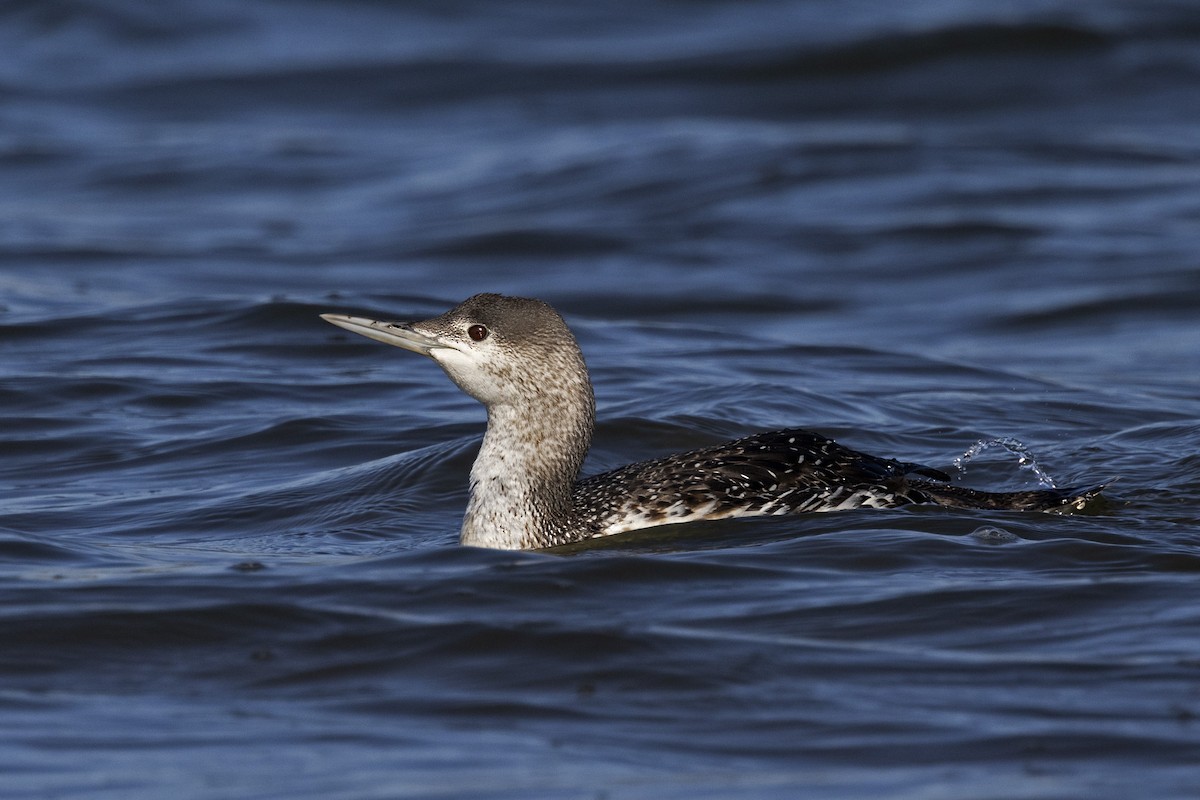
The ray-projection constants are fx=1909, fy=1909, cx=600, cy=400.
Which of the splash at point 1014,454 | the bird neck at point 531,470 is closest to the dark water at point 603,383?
the splash at point 1014,454

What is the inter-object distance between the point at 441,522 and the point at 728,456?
150cm

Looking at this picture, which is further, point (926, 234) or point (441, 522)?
point (926, 234)

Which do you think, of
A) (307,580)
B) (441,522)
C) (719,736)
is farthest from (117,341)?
(719,736)

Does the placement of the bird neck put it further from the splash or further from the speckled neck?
the splash

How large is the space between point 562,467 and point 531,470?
13 cm

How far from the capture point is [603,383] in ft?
34.8

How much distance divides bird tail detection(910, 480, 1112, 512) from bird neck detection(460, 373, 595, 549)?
1.28 metres

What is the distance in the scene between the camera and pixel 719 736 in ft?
16.5

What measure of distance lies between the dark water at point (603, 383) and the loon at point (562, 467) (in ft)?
0.44

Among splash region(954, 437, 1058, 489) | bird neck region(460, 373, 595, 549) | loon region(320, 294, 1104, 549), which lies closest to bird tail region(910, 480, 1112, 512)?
loon region(320, 294, 1104, 549)

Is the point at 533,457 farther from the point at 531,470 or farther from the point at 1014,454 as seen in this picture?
the point at 1014,454

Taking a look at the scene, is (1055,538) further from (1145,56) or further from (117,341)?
(1145,56)

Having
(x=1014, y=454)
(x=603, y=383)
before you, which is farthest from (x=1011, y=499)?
(x=603, y=383)

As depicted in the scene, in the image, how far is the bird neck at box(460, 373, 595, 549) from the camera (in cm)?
693
